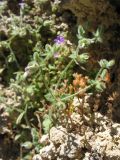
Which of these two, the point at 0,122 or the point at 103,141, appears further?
the point at 0,122

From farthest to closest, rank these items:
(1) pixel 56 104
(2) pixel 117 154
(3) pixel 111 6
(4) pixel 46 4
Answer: (4) pixel 46 4 < (3) pixel 111 6 < (1) pixel 56 104 < (2) pixel 117 154

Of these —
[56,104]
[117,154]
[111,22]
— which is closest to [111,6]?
[111,22]

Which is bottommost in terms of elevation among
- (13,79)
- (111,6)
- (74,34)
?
(13,79)

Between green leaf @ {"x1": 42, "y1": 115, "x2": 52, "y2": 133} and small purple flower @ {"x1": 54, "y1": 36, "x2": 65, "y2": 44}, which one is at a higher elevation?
small purple flower @ {"x1": 54, "y1": 36, "x2": 65, "y2": 44}

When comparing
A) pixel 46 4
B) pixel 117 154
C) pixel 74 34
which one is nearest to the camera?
pixel 117 154

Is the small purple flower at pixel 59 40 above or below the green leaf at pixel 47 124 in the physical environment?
above

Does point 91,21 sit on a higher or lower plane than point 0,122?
higher

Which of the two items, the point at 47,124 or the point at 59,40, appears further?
the point at 59,40

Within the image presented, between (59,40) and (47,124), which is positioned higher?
(59,40)

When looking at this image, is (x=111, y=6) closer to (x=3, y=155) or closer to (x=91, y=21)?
(x=91, y=21)

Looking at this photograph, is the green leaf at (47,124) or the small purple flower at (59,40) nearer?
the green leaf at (47,124)

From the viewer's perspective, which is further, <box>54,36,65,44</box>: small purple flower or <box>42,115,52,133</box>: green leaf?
<box>54,36,65,44</box>: small purple flower
